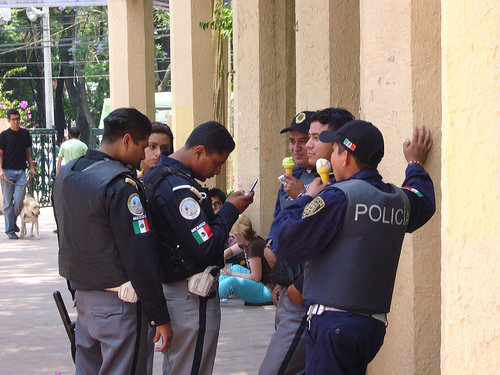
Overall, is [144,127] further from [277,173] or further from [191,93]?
[191,93]

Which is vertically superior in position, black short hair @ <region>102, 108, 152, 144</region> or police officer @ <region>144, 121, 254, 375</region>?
A: black short hair @ <region>102, 108, 152, 144</region>

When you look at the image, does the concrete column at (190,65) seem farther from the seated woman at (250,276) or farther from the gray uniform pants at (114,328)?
the gray uniform pants at (114,328)

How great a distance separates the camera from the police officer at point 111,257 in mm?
3180

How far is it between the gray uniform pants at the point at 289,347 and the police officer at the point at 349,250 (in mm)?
727

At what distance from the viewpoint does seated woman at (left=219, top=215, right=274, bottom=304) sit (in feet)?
22.7

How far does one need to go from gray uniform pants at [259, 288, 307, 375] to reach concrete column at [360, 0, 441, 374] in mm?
642

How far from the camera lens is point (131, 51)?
1091 centimetres

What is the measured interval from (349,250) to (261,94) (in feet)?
15.1

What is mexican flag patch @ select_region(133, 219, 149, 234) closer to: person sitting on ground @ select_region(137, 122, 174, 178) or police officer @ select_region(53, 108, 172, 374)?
police officer @ select_region(53, 108, 172, 374)

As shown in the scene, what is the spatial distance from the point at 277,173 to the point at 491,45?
224 inches

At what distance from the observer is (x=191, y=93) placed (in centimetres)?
957

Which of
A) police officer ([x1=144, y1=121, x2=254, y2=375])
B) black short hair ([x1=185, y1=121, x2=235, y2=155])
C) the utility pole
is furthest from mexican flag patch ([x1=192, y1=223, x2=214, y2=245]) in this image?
the utility pole

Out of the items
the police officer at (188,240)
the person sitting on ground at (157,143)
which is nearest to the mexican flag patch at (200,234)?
the police officer at (188,240)

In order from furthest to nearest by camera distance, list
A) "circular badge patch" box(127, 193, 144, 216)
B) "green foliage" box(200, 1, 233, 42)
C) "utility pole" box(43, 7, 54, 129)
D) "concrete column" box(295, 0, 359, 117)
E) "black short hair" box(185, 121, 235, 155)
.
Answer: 1. "utility pole" box(43, 7, 54, 129)
2. "green foliage" box(200, 1, 233, 42)
3. "concrete column" box(295, 0, 359, 117)
4. "black short hair" box(185, 121, 235, 155)
5. "circular badge patch" box(127, 193, 144, 216)
